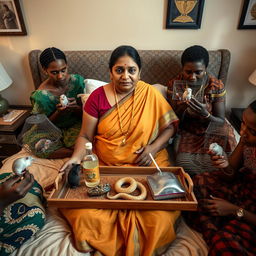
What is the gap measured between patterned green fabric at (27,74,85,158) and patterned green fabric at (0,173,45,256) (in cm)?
60

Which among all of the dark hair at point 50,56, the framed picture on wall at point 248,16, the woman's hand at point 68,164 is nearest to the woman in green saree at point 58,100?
the dark hair at point 50,56

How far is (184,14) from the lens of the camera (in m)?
1.89

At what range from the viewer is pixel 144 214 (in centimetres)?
104

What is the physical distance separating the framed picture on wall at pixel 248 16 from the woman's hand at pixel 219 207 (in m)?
1.70

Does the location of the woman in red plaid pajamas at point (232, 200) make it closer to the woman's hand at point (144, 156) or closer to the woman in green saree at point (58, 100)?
the woman's hand at point (144, 156)

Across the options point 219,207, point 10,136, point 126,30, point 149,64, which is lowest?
point 10,136

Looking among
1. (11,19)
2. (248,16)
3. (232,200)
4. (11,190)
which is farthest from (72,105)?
(248,16)

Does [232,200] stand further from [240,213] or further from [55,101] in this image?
[55,101]

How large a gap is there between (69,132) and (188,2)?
5.22ft

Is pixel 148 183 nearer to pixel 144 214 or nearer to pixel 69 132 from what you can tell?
pixel 144 214

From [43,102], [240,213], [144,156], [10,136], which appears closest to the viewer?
[240,213]

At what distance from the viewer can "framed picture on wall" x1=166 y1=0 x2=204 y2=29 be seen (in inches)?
72.2

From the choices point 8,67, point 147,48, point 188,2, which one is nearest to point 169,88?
point 147,48

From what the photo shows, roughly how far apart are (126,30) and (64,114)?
1053 millimetres
